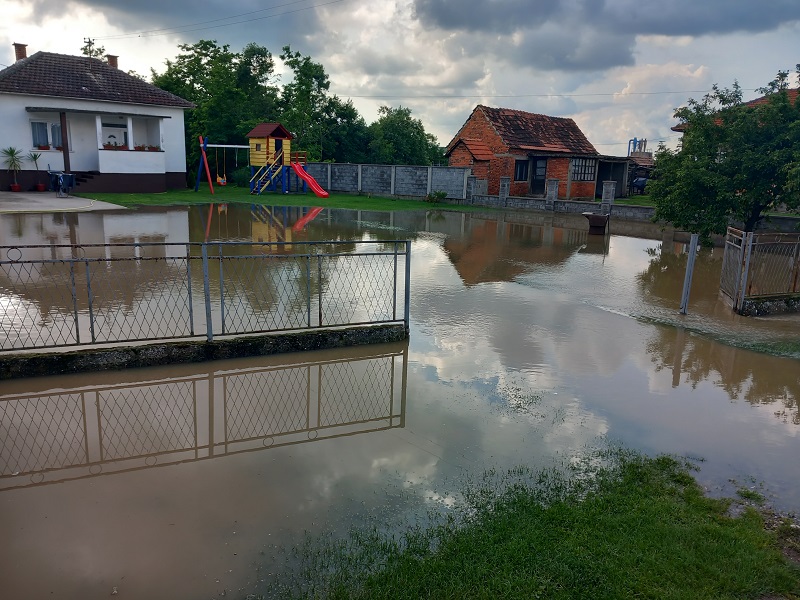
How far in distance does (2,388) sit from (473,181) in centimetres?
2733

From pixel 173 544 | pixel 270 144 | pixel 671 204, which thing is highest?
pixel 270 144

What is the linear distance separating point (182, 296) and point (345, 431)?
5.43m

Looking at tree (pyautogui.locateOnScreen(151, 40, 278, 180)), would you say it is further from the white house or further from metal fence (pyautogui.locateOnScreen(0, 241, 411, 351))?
metal fence (pyautogui.locateOnScreen(0, 241, 411, 351))

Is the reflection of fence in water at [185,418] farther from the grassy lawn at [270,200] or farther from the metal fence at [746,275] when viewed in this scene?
the grassy lawn at [270,200]

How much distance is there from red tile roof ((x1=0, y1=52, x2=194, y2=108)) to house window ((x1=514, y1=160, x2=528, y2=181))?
1819 cm

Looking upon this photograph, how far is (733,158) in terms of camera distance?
1437 centimetres

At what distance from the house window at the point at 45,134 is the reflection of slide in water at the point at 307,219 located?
1288cm

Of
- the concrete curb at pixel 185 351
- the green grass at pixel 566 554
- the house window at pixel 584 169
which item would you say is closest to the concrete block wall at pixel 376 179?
the house window at pixel 584 169

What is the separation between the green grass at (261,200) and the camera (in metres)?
26.5

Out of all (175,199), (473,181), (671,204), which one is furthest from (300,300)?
(473,181)

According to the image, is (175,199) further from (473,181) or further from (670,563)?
(670,563)

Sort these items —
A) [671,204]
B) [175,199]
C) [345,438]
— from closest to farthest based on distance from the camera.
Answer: [345,438], [671,204], [175,199]

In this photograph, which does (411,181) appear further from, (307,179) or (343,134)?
(343,134)

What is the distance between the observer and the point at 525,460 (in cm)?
533
